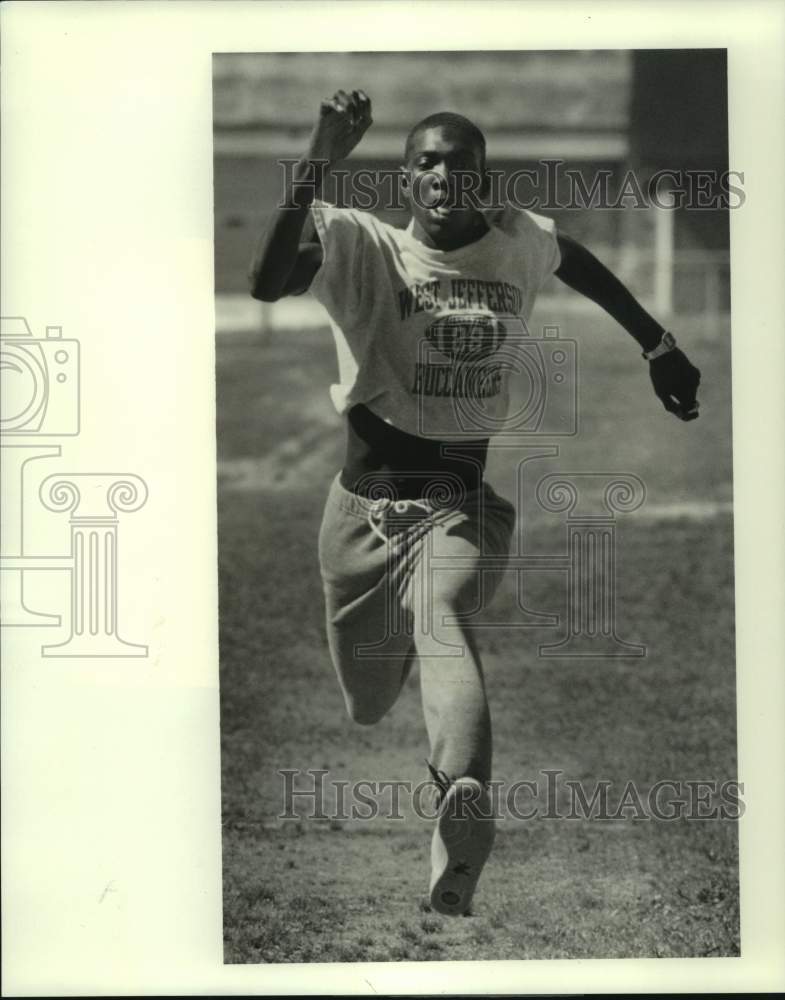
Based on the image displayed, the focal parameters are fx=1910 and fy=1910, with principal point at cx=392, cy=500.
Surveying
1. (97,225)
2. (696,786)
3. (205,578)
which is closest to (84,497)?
(205,578)

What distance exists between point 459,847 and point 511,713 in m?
0.50

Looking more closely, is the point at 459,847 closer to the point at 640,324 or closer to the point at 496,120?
the point at 640,324

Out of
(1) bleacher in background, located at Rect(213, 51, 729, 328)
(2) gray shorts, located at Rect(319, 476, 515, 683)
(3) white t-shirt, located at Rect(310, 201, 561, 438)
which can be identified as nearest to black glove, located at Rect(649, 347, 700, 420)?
(1) bleacher in background, located at Rect(213, 51, 729, 328)

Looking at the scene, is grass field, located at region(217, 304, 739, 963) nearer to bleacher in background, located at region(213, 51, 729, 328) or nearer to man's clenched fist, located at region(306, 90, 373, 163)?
bleacher in background, located at region(213, 51, 729, 328)

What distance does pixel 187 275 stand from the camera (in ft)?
17.5

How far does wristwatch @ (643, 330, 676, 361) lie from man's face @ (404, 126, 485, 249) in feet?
2.16

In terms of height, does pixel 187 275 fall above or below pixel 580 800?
above

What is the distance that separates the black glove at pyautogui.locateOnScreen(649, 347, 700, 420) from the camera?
215 inches

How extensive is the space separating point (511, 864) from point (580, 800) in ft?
0.92

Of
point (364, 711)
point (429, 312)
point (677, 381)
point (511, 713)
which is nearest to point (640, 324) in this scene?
point (677, 381)

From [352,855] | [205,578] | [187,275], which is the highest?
[187,275]

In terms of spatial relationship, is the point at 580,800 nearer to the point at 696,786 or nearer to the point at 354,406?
the point at 696,786

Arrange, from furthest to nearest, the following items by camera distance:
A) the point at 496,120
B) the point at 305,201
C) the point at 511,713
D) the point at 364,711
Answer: the point at 511,713, the point at 364,711, the point at 496,120, the point at 305,201

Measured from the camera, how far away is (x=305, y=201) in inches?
208
